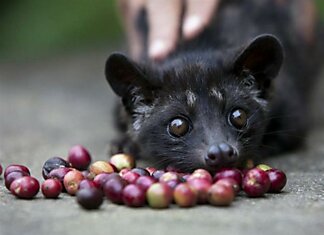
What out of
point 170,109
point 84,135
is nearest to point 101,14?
point 84,135

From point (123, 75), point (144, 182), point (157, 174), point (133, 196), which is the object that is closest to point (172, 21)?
point (123, 75)

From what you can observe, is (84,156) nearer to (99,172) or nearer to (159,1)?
(99,172)

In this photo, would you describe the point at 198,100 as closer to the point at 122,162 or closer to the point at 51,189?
the point at 122,162

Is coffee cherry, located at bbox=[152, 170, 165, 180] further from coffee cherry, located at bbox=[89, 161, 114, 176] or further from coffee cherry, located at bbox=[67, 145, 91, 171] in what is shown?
coffee cherry, located at bbox=[67, 145, 91, 171]

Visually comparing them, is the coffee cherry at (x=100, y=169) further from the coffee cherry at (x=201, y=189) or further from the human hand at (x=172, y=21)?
the human hand at (x=172, y=21)

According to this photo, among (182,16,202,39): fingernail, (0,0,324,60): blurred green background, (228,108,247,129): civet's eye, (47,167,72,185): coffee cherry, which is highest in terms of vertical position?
(0,0,324,60): blurred green background

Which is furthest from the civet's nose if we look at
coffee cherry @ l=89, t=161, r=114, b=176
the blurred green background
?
the blurred green background

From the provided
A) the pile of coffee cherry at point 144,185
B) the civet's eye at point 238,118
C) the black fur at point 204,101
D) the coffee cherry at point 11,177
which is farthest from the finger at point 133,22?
the coffee cherry at point 11,177
